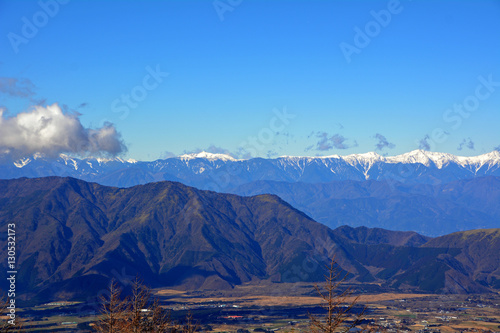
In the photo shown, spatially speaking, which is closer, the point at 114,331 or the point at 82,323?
the point at 114,331

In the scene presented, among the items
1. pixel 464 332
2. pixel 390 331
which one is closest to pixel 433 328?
pixel 464 332

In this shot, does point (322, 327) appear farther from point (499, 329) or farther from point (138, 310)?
point (499, 329)

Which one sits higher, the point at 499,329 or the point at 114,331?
the point at 114,331

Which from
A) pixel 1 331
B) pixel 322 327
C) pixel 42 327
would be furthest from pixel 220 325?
pixel 322 327

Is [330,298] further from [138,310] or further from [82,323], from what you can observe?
[82,323]

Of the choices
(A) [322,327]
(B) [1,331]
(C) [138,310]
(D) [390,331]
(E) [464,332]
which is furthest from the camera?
(E) [464,332]

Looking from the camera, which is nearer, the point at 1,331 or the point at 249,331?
the point at 1,331

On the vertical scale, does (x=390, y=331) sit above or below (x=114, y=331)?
below

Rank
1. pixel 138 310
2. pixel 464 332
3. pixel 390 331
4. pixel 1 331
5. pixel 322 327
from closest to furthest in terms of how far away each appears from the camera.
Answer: pixel 322 327
pixel 138 310
pixel 1 331
pixel 390 331
pixel 464 332

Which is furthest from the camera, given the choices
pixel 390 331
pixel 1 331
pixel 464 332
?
pixel 464 332
